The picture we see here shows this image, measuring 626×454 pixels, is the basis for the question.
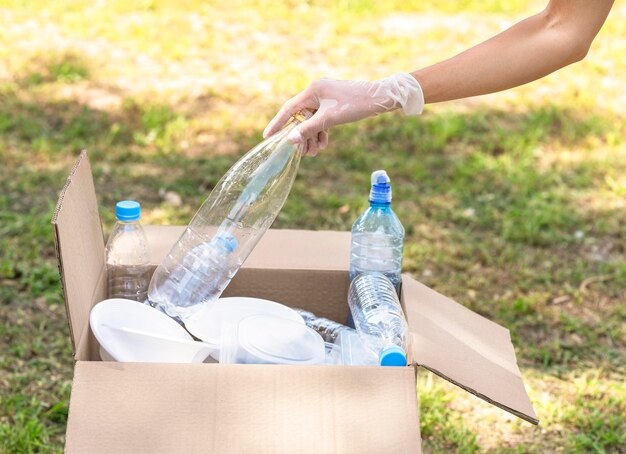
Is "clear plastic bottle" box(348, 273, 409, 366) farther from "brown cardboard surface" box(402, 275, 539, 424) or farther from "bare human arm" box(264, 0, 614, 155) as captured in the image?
"bare human arm" box(264, 0, 614, 155)

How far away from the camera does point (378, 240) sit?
2.22 metres

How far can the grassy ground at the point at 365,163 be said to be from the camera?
2.83 m

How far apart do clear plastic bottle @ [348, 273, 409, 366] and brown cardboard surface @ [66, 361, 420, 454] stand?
192 mm

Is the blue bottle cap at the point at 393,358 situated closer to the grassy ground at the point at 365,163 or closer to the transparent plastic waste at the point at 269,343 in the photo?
the transparent plastic waste at the point at 269,343

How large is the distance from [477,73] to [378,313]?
23.9 inches

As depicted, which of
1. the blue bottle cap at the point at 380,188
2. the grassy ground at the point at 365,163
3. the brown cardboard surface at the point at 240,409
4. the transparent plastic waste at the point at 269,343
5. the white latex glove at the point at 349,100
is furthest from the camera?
the grassy ground at the point at 365,163

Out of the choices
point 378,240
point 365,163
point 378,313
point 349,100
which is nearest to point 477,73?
point 349,100

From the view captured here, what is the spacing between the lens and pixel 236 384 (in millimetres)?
1556

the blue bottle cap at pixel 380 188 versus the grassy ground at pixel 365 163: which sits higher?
the grassy ground at pixel 365 163

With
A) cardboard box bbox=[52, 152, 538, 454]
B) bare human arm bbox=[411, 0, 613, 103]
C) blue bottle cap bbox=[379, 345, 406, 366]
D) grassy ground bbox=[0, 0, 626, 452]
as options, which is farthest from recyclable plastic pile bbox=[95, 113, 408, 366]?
grassy ground bbox=[0, 0, 626, 452]

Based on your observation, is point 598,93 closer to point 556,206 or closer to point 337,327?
point 556,206

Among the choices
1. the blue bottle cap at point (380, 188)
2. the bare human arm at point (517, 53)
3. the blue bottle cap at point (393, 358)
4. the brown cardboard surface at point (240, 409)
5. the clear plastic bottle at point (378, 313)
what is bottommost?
the brown cardboard surface at point (240, 409)

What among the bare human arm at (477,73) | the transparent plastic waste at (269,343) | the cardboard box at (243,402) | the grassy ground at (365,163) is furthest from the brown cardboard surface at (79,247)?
the grassy ground at (365,163)

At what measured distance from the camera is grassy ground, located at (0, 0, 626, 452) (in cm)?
283
